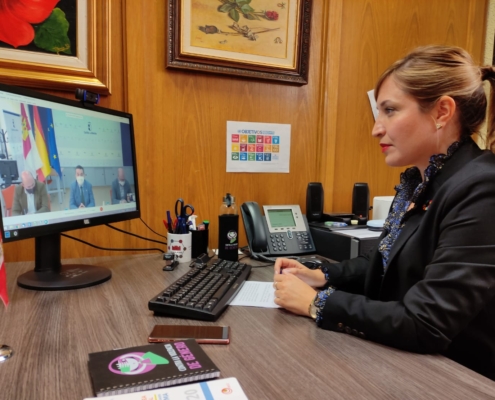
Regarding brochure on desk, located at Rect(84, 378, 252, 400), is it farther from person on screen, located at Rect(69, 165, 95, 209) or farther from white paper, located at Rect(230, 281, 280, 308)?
person on screen, located at Rect(69, 165, 95, 209)

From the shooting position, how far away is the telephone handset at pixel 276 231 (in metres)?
1.41

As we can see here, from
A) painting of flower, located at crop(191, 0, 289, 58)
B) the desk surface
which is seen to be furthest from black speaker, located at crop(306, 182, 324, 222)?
the desk surface

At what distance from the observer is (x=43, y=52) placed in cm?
125

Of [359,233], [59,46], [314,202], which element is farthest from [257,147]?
[59,46]

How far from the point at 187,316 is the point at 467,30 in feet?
6.81

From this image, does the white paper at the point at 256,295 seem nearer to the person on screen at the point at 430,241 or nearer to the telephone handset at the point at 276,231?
the person on screen at the point at 430,241

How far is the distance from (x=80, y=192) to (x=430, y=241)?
2.99 ft

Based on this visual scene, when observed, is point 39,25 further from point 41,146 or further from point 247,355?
point 247,355

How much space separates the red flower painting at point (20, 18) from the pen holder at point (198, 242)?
824 mm

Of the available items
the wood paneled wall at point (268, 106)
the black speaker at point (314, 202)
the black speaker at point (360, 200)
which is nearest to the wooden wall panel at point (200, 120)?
the wood paneled wall at point (268, 106)

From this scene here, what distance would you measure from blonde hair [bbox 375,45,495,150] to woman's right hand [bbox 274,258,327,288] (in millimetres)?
521

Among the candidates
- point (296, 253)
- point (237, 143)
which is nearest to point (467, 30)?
point (237, 143)

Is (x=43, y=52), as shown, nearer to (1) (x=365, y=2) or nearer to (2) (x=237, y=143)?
(2) (x=237, y=143)

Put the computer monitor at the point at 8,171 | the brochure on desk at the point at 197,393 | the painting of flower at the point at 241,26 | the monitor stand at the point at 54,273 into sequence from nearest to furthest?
the brochure on desk at the point at 197,393
the computer monitor at the point at 8,171
the monitor stand at the point at 54,273
the painting of flower at the point at 241,26
